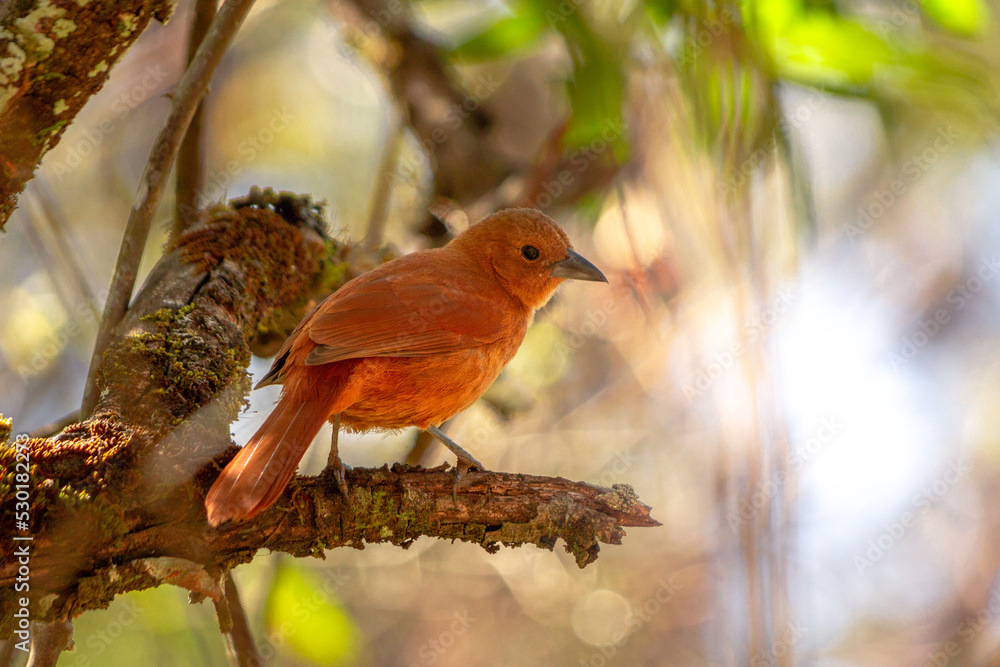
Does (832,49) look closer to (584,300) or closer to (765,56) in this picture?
(765,56)

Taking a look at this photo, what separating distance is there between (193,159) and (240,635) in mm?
2074

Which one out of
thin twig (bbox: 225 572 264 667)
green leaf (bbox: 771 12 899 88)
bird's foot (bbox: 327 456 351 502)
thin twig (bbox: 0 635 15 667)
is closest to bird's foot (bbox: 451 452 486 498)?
bird's foot (bbox: 327 456 351 502)

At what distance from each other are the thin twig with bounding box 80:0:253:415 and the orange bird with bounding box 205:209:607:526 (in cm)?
60

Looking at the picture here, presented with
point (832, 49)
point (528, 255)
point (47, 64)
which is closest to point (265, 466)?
point (47, 64)

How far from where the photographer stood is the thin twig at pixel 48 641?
2.00 metres

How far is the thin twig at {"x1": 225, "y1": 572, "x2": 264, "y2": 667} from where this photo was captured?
2.76 m

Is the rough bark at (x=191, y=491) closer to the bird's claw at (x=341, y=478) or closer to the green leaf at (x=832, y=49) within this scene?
the bird's claw at (x=341, y=478)

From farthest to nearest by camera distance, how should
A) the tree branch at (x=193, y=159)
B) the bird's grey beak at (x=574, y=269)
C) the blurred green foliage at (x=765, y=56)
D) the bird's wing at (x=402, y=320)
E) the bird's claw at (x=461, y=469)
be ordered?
the bird's grey beak at (x=574, y=269), the tree branch at (x=193, y=159), the bird's wing at (x=402, y=320), the bird's claw at (x=461, y=469), the blurred green foliage at (x=765, y=56)

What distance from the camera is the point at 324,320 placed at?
2.91 meters

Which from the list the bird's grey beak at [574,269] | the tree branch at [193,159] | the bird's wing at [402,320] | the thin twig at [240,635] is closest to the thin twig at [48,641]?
the thin twig at [240,635]

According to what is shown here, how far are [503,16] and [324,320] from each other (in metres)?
1.45

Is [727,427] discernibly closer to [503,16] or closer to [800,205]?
[800,205]

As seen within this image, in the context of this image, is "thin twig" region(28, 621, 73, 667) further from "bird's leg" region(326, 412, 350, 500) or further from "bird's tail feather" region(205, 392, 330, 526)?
"bird's leg" region(326, 412, 350, 500)

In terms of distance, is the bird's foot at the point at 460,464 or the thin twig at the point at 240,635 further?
the thin twig at the point at 240,635
